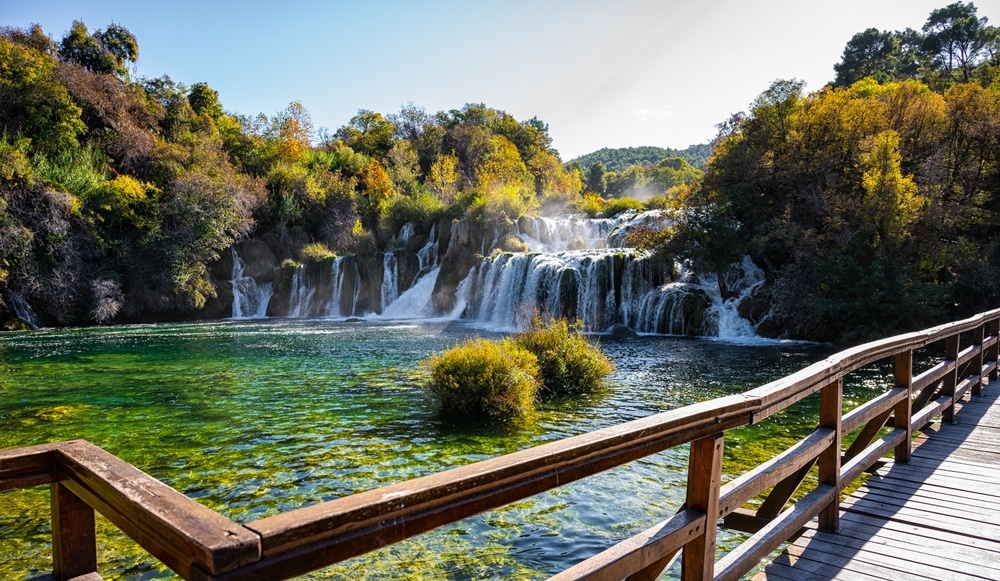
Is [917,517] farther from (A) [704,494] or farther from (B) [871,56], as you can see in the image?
(B) [871,56]

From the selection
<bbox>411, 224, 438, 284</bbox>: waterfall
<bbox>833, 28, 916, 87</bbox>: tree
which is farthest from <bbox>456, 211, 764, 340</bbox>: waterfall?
<bbox>833, 28, 916, 87</bbox>: tree

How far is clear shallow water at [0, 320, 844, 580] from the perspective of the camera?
5.35 m

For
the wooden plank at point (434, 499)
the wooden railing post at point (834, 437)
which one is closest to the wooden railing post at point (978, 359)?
the wooden railing post at point (834, 437)

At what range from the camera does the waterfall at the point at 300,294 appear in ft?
120

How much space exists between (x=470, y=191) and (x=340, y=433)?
29.8 meters

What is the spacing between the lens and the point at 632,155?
438ft

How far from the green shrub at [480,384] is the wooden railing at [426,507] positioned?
642cm

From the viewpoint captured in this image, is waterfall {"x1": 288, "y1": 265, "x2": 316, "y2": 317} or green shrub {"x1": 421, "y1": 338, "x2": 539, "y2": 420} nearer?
green shrub {"x1": 421, "y1": 338, "x2": 539, "y2": 420}

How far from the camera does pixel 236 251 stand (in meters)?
38.6

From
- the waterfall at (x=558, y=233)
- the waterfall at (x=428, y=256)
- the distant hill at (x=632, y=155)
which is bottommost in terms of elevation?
the waterfall at (x=428, y=256)

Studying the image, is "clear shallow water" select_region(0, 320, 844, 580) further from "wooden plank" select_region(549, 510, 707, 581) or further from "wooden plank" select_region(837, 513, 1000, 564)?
"wooden plank" select_region(549, 510, 707, 581)

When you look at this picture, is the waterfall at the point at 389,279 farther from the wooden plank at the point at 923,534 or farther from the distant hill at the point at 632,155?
the distant hill at the point at 632,155

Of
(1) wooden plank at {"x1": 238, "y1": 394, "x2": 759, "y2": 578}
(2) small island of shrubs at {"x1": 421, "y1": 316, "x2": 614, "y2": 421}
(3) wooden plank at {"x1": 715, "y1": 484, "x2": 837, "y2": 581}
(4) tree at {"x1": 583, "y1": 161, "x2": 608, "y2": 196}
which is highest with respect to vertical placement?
(4) tree at {"x1": 583, "y1": 161, "x2": 608, "y2": 196}

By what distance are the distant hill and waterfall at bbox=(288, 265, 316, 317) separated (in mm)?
93593
